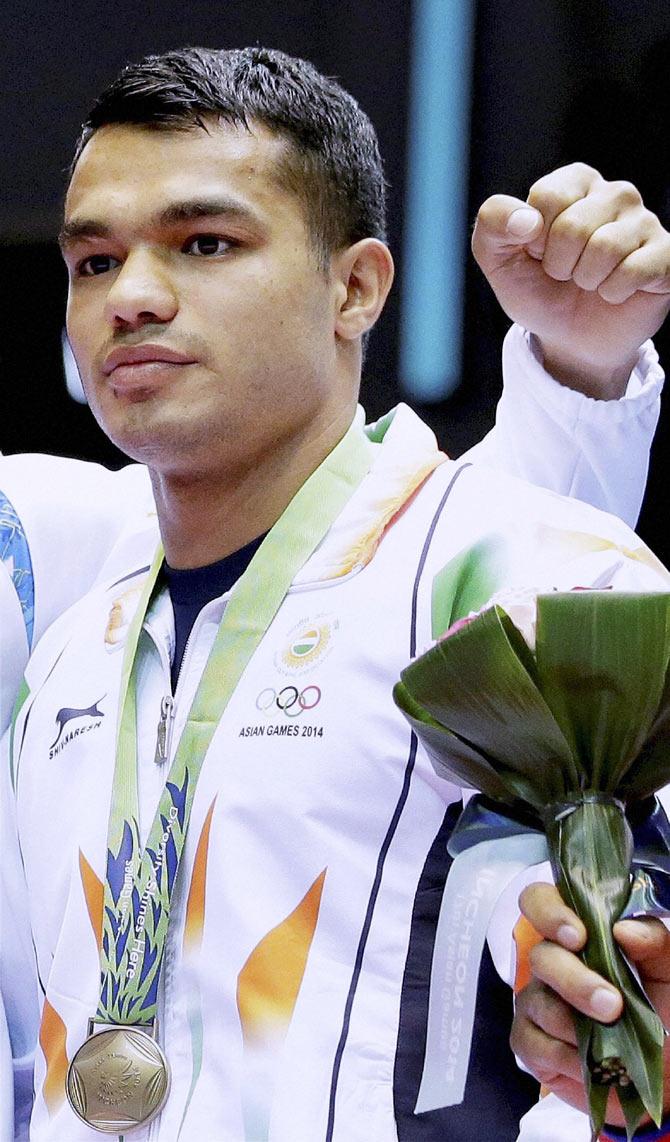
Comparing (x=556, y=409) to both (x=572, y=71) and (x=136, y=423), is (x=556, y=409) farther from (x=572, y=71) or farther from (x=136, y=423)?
(x=572, y=71)

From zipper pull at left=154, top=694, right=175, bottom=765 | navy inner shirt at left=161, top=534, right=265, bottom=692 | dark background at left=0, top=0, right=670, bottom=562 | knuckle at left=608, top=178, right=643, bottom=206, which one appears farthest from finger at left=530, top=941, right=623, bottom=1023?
dark background at left=0, top=0, right=670, bottom=562

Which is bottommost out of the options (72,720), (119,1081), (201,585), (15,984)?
(15,984)

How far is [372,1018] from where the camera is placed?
1.43m

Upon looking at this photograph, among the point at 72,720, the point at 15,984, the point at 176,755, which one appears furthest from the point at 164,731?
the point at 15,984

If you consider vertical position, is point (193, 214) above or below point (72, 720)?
above

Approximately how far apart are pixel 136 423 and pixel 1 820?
0.47 m

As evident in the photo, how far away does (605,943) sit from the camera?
1075 mm

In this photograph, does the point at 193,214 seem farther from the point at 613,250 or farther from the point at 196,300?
the point at 613,250

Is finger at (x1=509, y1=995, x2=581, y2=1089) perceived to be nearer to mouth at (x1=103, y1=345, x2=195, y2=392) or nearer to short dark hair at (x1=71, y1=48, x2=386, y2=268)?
mouth at (x1=103, y1=345, x2=195, y2=392)

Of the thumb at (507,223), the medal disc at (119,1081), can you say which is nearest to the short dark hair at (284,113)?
the thumb at (507,223)

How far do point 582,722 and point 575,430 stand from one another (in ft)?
2.76

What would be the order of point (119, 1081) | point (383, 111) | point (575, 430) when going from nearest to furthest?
1. point (119, 1081)
2. point (575, 430)
3. point (383, 111)

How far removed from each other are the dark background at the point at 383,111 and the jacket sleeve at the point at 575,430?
609mm

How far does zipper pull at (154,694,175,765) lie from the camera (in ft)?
5.32
